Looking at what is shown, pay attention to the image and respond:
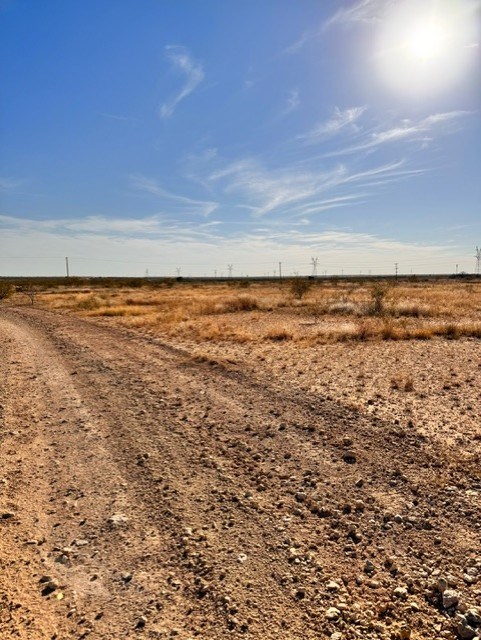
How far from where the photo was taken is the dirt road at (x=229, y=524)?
3297 mm

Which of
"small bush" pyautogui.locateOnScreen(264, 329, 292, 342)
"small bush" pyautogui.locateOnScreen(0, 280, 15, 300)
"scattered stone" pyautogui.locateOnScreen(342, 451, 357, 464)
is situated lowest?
"scattered stone" pyautogui.locateOnScreen(342, 451, 357, 464)

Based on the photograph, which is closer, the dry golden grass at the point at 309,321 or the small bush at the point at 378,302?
the dry golden grass at the point at 309,321

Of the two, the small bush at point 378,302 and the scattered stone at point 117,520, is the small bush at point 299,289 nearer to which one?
the small bush at point 378,302

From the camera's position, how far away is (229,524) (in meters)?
4.48

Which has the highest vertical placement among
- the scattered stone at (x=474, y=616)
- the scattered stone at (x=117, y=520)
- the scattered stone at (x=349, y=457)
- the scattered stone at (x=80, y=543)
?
the scattered stone at (x=117, y=520)

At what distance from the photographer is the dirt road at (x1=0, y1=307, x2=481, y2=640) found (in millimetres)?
3297

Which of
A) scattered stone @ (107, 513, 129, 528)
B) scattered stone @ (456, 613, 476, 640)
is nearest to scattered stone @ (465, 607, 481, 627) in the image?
scattered stone @ (456, 613, 476, 640)

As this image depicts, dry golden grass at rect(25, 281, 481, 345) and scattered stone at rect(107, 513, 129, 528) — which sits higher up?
dry golden grass at rect(25, 281, 481, 345)

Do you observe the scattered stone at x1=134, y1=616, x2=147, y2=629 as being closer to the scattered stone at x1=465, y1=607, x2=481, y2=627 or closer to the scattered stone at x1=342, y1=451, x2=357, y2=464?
the scattered stone at x1=465, y1=607, x2=481, y2=627

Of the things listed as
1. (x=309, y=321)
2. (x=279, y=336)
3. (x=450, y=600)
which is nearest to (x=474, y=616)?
(x=450, y=600)

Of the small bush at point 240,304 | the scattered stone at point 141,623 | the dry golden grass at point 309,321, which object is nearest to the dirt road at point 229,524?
the scattered stone at point 141,623

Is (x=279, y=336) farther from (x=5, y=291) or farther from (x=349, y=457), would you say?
(x=5, y=291)

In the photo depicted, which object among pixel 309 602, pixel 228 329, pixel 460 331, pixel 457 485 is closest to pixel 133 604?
pixel 309 602

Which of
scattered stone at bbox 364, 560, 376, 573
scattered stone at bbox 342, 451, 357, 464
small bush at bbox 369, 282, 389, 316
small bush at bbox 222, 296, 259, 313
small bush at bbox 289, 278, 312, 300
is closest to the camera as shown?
scattered stone at bbox 364, 560, 376, 573
